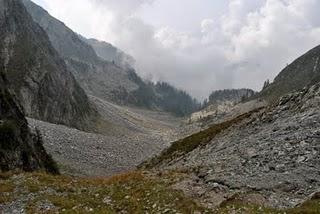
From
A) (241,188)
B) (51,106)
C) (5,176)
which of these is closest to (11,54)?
(51,106)

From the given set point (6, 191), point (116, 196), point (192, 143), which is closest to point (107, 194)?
point (116, 196)

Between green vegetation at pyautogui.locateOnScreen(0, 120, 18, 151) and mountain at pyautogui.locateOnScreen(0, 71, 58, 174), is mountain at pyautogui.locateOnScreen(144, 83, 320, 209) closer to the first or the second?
mountain at pyautogui.locateOnScreen(0, 71, 58, 174)

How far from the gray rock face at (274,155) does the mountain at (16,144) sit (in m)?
20.0

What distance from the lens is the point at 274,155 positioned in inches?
1350

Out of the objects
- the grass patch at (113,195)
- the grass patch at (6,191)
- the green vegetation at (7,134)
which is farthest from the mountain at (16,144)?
the grass patch at (113,195)

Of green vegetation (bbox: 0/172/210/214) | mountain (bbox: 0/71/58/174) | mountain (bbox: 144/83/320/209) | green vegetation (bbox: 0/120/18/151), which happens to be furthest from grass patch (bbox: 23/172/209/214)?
green vegetation (bbox: 0/120/18/151)

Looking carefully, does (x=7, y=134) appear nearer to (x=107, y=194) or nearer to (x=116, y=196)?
(x=107, y=194)

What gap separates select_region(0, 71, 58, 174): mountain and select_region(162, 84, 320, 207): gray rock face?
20.0 metres

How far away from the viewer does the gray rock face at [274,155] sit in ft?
93.4

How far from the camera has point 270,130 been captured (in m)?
42.7

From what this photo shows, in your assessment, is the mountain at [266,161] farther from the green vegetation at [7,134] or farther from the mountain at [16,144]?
the green vegetation at [7,134]

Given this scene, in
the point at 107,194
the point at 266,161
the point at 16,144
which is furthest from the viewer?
the point at 16,144

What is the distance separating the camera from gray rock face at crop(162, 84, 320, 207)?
93.4ft

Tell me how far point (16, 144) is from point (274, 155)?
34995 mm
